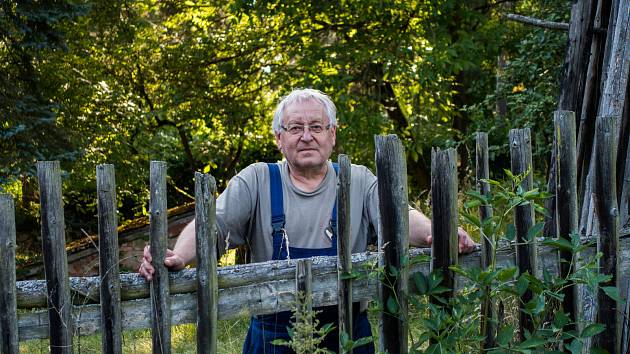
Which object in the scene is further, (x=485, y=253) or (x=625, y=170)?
(x=625, y=170)

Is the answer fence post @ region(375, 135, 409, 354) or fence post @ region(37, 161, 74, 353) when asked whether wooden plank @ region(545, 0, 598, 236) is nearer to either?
fence post @ region(375, 135, 409, 354)

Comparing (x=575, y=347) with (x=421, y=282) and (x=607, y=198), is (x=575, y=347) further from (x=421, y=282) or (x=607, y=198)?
(x=607, y=198)

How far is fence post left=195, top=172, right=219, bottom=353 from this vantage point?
2.74m

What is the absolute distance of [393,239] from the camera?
2.99 metres

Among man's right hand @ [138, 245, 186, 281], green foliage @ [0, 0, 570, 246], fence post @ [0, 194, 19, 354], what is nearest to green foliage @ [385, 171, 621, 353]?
man's right hand @ [138, 245, 186, 281]

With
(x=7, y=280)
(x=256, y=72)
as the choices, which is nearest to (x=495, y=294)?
(x=7, y=280)

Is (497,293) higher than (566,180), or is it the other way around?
(566,180)

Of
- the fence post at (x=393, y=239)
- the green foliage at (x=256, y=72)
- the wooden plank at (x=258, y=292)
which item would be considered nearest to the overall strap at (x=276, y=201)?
the wooden plank at (x=258, y=292)

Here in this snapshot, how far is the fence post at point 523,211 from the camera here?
315 cm

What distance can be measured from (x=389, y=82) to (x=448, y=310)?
27.7 feet

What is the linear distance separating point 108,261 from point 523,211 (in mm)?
1562

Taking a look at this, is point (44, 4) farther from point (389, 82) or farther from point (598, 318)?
point (598, 318)

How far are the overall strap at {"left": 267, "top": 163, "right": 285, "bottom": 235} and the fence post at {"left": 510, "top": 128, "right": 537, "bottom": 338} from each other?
90 centimetres

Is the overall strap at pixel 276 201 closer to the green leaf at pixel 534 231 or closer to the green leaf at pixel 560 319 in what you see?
the green leaf at pixel 534 231
